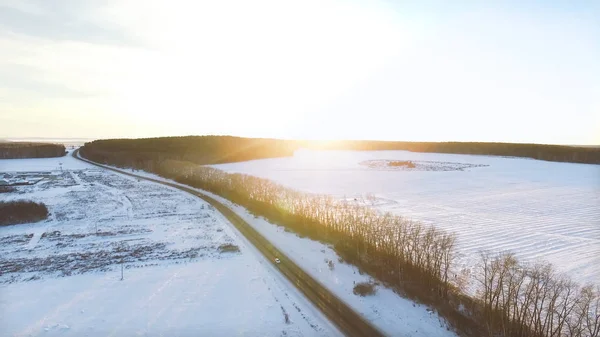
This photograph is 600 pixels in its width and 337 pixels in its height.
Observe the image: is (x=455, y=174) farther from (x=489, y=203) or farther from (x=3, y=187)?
(x=3, y=187)

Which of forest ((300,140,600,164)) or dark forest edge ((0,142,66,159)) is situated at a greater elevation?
forest ((300,140,600,164))

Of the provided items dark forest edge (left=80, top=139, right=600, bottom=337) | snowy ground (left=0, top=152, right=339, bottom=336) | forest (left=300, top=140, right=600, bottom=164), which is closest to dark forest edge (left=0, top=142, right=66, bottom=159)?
forest (left=300, top=140, right=600, bottom=164)

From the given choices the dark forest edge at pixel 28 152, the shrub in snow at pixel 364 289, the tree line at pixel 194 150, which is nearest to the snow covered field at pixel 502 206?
the shrub in snow at pixel 364 289

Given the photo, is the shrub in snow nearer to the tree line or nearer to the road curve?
the road curve

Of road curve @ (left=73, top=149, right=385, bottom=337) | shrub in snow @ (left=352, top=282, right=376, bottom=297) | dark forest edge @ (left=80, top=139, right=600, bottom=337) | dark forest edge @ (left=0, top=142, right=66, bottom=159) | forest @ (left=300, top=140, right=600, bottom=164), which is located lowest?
road curve @ (left=73, top=149, right=385, bottom=337)

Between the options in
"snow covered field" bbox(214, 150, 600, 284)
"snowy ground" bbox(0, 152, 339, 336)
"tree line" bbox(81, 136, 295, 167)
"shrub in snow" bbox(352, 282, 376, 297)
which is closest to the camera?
"snowy ground" bbox(0, 152, 339, 336)

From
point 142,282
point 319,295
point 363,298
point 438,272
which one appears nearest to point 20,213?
point 142,282
